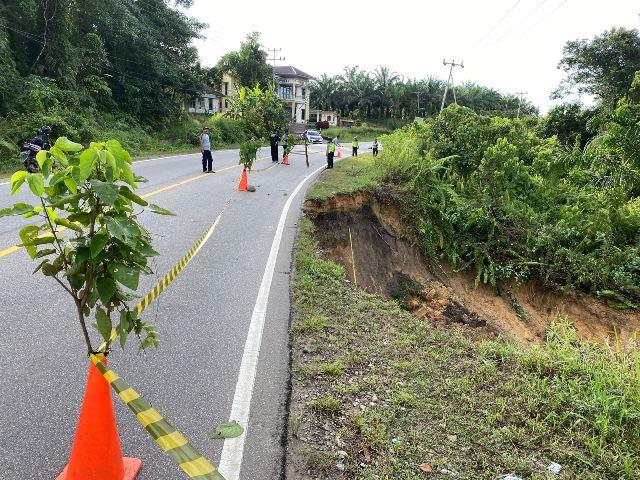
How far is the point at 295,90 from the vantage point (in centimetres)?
6850

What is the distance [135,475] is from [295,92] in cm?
6973

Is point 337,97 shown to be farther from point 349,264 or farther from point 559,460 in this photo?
point 559,460

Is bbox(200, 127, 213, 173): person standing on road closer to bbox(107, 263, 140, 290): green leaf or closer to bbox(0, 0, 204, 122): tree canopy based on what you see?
bbox(0, 0, 204, 122): tree canopy

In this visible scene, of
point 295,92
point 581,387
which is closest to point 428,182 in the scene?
point 581,387

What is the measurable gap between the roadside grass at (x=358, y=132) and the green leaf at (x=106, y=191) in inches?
2169

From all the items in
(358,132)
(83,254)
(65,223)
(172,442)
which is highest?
(358,132)

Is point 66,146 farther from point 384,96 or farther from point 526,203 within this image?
point 384,96

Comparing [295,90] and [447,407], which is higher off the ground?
[295,90]

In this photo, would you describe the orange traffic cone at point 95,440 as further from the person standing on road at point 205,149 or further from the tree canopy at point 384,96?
the tree canopy at point 384,96

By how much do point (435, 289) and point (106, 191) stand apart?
9.16 metres

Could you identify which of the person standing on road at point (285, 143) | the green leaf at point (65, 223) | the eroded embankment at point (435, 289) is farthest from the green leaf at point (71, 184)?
the person standing on road at point (285, 143)

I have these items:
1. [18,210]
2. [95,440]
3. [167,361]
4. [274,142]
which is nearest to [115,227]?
[18,210]

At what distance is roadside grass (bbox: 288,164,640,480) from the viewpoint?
3.18 meters

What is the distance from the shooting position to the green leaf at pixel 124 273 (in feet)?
8.00
